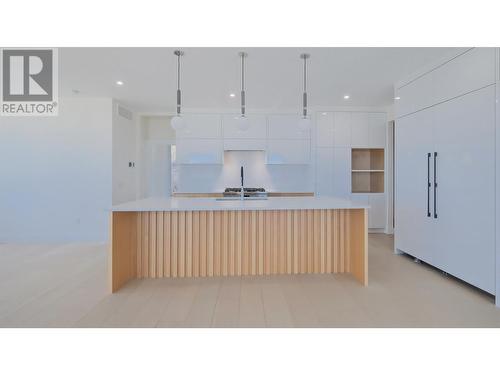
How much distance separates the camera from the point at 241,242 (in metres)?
3.24

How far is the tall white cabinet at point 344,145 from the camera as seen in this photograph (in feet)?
18.1

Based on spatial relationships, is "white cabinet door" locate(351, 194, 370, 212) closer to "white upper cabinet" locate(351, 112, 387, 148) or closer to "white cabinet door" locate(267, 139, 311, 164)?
"white upper cabinet" locate(351, 112, 387, 148)

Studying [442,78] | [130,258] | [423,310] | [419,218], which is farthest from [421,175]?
[130,258]

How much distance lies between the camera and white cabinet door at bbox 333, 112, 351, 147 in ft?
18.1

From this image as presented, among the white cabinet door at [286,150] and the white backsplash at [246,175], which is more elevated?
the white cabinet door at [286,150]

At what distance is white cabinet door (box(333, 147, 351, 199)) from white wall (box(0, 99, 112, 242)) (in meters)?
4.22

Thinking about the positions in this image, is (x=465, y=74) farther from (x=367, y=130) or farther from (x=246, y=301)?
(x=246, y=301)

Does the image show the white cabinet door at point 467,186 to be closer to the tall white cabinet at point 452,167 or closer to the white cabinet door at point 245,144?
the tall white cabinet at point 452,167

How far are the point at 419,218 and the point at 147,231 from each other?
3.37 meters

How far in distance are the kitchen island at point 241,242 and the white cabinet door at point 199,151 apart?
2512 mm

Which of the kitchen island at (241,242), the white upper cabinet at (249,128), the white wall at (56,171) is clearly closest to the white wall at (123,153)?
the white wall at (56,171)

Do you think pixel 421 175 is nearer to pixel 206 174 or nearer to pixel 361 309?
pixel 361 309

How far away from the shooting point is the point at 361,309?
2.41 meters
